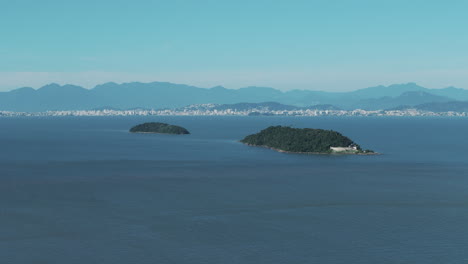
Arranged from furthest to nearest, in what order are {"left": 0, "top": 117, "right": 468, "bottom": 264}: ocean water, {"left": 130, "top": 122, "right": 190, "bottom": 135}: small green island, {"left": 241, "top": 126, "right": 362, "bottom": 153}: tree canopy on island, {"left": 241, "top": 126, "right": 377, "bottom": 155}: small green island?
{"left": 130, "top": 122, "right": 190, "bottom": 135}: small green island < {"left": 241, "top": 126, "right": 362, "bottom": 153}: tree canopy on island < {"left": 241, "top": 126, "right": 377, "bottom": 155}: small green island < {"left": 0, "top": 117, "right": 468, "bottom": 264}: ocean water

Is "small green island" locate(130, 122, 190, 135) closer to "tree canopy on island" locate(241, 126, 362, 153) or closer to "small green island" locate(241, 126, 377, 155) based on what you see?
"tree canopy on island" locate(241, 126, 362, 153)

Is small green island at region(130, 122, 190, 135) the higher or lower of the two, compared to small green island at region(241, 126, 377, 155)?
higher

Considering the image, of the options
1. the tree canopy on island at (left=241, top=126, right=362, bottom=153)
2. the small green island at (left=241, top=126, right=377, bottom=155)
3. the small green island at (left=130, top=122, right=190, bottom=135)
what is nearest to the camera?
the small green island at (left=241, top=126, right=377, bottom=155)

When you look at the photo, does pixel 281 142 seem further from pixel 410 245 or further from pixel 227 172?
pixel 410 245

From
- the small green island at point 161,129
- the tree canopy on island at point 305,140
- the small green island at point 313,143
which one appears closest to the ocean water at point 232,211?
the small green island at point 313,143

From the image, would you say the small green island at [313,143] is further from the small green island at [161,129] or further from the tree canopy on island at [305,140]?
the small green island at [161,129]

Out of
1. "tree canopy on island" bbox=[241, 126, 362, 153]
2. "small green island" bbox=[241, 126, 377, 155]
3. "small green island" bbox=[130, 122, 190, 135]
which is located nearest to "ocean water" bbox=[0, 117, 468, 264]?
"small green island" bbox=[241, 126, 377, 155]
